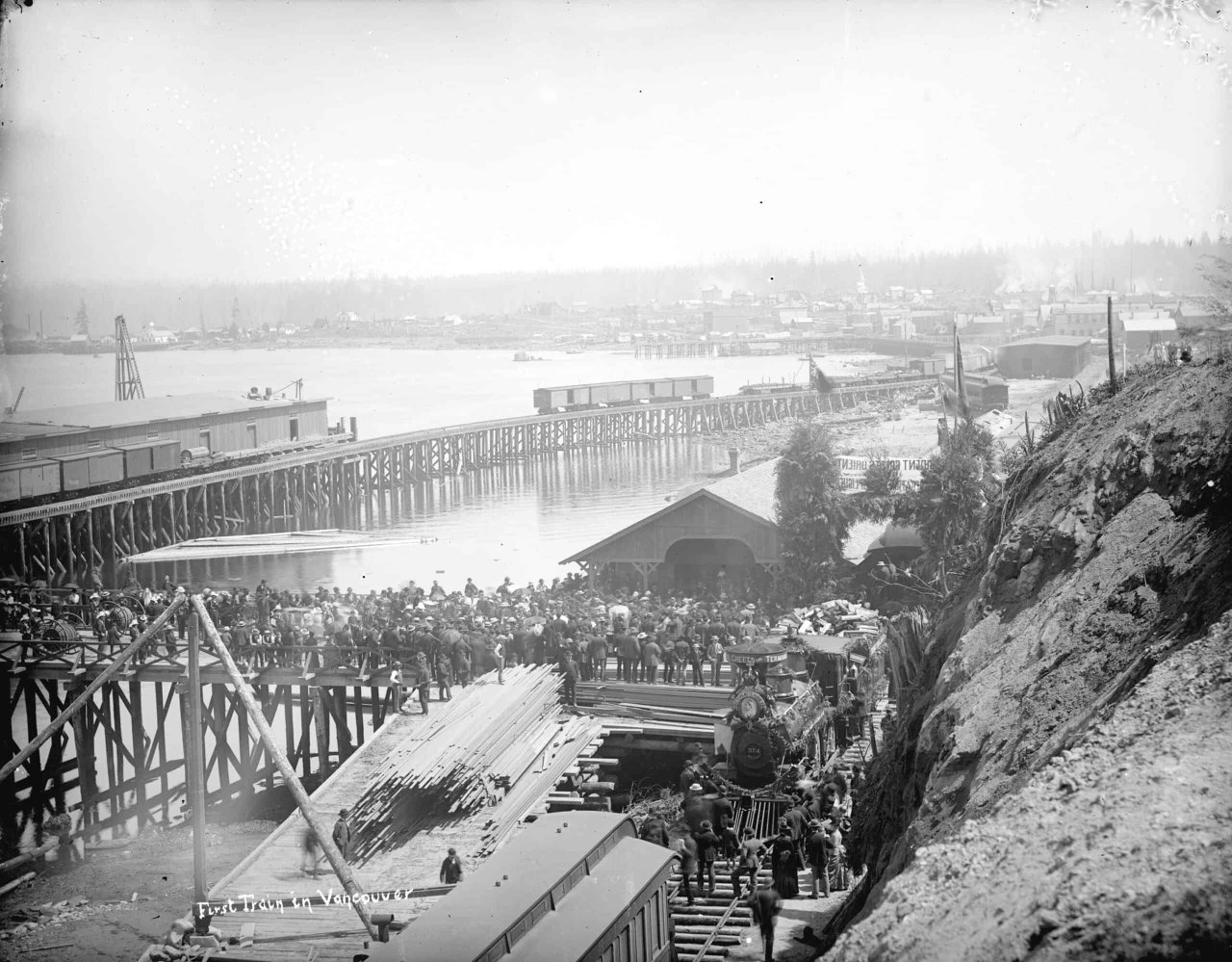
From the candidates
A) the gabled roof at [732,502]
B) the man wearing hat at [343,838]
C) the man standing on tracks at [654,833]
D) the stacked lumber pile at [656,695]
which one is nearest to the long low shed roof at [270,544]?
the gabled roof at [732,502]

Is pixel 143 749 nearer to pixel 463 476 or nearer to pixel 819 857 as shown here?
pixel 819 857

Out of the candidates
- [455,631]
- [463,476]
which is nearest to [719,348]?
[463,476]

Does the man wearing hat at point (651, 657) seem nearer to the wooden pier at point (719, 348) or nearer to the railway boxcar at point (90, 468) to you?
the railway boxcar at point (90, 468)

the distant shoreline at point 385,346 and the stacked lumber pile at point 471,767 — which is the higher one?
the distant shoreline at point 385,346

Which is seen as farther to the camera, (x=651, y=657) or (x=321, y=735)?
(x=321, y=735)

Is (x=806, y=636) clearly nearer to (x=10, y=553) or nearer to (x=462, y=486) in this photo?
(x=10, y=553)

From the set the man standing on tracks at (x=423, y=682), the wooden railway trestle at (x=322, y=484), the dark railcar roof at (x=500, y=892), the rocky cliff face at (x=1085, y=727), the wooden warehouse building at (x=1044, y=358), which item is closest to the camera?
the rocky cliff face at (x=1085, y=727)

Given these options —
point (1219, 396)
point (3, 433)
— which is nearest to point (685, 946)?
point (1219, 396)
